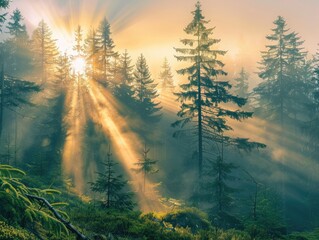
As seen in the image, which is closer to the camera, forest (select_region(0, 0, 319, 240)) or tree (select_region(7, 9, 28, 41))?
forest (select_region(0, 0, 319, 240))

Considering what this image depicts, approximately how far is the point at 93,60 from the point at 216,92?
27942 mm

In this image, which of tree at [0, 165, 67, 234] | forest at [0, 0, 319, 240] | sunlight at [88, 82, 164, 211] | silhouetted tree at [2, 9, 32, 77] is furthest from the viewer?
silhouetted tree at [2, 9, 32, 77]

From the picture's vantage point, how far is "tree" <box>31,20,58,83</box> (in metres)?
59.3

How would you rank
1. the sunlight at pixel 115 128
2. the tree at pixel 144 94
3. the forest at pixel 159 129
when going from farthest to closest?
the tree at pixel 144 94, the sunlight at pixel 115 128, the forest at pixel 159 129

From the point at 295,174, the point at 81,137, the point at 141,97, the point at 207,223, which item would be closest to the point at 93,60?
the point at 141,97

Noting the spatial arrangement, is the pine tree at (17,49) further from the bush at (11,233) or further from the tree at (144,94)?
the bush at (11,233)

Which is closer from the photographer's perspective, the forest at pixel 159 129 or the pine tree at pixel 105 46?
the forest at pixel 159 129

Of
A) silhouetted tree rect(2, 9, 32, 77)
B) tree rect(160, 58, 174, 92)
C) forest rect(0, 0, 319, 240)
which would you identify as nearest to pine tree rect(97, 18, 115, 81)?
forest rect(0, 0, 319, 240)

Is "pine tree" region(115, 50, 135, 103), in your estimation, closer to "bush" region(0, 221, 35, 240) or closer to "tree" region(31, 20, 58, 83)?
"tree" region(31, 20, 58, 83)

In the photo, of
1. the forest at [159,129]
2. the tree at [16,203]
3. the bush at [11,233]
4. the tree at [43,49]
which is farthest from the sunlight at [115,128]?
the tree at [16,203]

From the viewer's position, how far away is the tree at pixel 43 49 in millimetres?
59344

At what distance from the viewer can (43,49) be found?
5947 cm

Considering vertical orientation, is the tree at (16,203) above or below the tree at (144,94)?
below

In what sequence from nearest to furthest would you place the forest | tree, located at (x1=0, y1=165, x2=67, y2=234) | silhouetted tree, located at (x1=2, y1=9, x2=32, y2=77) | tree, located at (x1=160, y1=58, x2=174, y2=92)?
tree, located at (x1=0, y1=165, x2=67, y2=234) → the forest → silhouetted tree, located at (x1=2, y1=9, x2=32, y2=77) → tree, located at (x1=160, y1=58, x2=174, y2=92)
